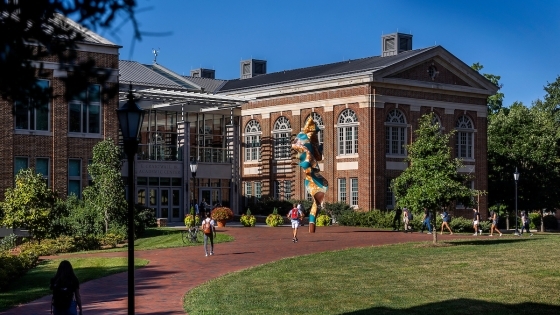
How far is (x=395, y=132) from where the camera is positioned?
5962 cm

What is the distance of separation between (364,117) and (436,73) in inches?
280

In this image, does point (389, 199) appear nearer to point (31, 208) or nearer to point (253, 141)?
point (253, 141)

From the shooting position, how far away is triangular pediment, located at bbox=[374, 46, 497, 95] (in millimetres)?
58469

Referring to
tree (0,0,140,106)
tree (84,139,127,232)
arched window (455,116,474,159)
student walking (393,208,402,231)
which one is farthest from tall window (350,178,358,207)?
tree (0,0,140,106)

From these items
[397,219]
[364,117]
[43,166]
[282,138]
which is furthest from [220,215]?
[282,138]

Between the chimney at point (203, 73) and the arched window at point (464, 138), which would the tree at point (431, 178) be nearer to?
the arched window at point (464, 138)

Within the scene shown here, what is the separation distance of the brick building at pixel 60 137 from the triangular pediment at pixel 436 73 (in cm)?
1805

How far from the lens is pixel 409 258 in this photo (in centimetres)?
3097

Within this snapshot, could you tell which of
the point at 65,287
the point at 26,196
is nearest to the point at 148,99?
the point at 26,196

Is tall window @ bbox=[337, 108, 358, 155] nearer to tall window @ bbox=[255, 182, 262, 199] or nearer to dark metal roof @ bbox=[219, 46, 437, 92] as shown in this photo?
dark metal roof @ bbox=[219, 46, 437, 92]

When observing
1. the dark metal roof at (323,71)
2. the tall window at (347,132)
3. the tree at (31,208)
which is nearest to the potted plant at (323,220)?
the tall window at (347,132)

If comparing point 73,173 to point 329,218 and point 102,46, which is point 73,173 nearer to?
point 102,46

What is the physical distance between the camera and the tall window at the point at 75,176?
47.7m

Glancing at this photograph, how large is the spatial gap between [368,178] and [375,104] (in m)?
4.71
